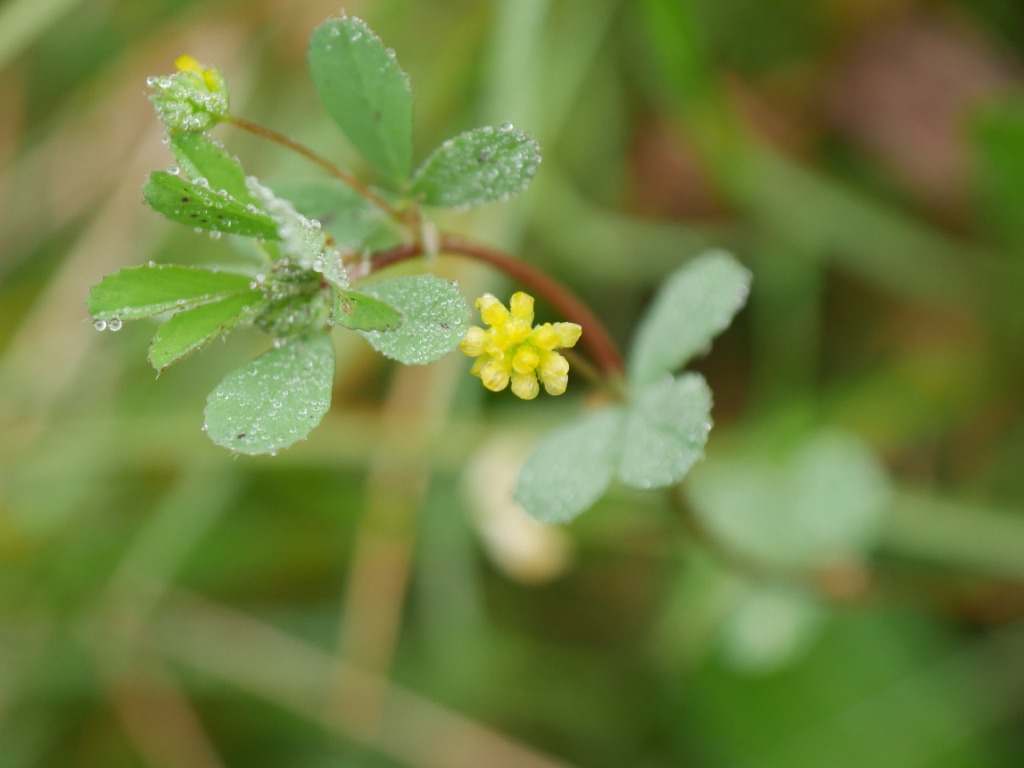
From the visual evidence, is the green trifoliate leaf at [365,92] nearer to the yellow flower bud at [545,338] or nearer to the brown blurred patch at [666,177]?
the yellow flower bud at [545,338]

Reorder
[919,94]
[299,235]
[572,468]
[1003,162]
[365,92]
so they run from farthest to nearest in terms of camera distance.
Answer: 1. [919,94]
2. [1003,162]
3. [572,468]
4. [365,92]
5. [299,235]

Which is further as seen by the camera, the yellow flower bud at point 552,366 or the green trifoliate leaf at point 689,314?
the green trifoliate leaf at point 689,314

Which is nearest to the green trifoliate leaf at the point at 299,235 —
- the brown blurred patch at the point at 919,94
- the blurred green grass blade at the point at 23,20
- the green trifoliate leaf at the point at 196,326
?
the green trifoliate leaf at the point at 196,326

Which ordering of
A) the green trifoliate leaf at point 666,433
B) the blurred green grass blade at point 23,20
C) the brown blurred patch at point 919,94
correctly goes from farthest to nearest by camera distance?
the brown blurred patch at point 919,94
the blurred green grass blade at point 23,20
the green trifoliate leaf at point 666,433

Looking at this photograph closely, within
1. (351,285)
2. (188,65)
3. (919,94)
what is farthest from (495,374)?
(919,94)

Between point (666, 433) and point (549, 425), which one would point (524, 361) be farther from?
point (549, 425)

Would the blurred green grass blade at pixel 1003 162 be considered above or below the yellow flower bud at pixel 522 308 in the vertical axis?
above

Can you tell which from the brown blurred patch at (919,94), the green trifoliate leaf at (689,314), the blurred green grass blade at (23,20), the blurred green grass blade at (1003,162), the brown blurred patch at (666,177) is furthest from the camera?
the brown blurred patch at (666,177)

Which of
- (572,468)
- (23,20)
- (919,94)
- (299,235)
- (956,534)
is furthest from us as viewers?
(919,94)

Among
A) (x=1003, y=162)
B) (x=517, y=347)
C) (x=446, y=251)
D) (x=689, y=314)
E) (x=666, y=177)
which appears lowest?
(x=517, y=347)
